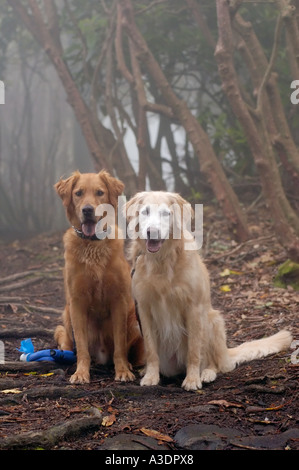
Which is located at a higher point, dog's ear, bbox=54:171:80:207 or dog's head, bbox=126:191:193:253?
dog's ear, bbox=54:171:80:207

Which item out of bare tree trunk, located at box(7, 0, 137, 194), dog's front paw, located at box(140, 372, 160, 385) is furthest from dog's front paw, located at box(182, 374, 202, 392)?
bare tree trunk, located at box(7, 0, 137, 194)

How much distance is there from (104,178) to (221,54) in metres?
2.81

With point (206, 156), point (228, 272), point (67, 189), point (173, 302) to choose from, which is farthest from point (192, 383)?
point (206, 156)

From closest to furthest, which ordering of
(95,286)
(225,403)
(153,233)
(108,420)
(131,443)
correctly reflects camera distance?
(131,443) < (108,420) < (225,403) < (153,233) < (95,286)

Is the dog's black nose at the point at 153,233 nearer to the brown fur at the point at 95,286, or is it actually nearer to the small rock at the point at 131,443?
Result: the brown fur at the point at 95,286

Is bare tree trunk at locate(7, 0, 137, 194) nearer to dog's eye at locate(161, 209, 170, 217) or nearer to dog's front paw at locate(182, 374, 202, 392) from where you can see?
dog's eye at locate(161, 209, 170, 217)

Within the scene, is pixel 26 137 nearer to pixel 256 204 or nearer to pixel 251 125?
pixel 256 204

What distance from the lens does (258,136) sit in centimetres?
702

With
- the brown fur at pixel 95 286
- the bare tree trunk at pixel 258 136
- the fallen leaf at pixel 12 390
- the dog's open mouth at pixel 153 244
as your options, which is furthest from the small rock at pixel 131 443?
the bare tree trunk at pixel 258 136

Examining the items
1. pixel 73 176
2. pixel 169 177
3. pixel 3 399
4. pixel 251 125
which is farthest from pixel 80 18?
pixel 3 399

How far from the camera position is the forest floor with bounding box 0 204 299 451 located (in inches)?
120

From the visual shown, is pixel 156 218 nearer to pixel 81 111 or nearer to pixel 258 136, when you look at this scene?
pixel 258 136

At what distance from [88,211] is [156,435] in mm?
2156

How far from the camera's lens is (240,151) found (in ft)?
34.6
